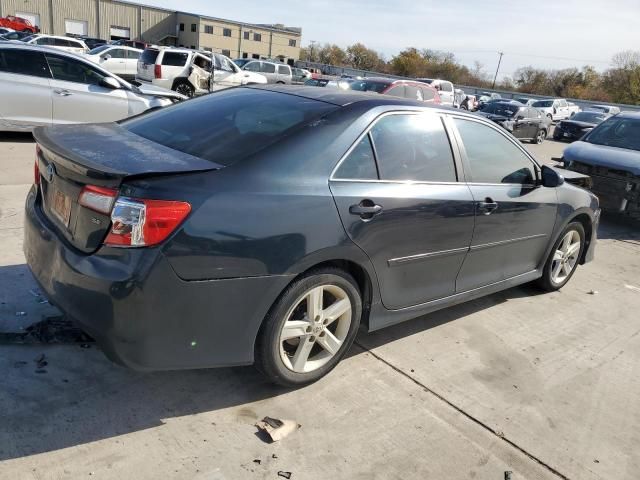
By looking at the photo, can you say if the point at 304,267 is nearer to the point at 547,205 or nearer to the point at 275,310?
the point at 275,310

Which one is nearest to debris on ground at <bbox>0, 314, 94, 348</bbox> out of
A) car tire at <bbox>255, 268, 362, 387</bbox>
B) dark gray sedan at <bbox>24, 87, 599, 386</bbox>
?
dark gray sedan at <bbox>24, 87, 599, 386</bbox>

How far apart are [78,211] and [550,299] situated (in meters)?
4.13

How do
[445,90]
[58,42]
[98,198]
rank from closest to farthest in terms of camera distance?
[98,198], [445,90], [58,42]

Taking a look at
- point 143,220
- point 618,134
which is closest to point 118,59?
point 618,134

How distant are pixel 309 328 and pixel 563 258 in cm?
312

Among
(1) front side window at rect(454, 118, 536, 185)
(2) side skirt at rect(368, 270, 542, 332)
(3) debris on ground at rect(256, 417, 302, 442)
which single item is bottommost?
(3) debris on ground at rect(256, 417, 302, 442)

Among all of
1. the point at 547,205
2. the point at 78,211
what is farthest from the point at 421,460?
the point at 547,205

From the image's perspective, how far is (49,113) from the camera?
8.57 metres

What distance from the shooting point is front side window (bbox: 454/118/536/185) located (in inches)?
150

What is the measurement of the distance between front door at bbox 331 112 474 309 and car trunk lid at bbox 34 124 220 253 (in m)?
0.86

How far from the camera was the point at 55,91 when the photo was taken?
8.56 m

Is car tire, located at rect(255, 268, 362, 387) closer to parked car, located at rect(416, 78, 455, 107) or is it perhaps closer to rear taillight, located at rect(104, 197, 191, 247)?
rear taillight, located at rect(104, 197, 191, 247)

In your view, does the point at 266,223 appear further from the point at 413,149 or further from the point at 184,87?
the point at 184,87

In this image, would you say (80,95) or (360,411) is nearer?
(360,411)
